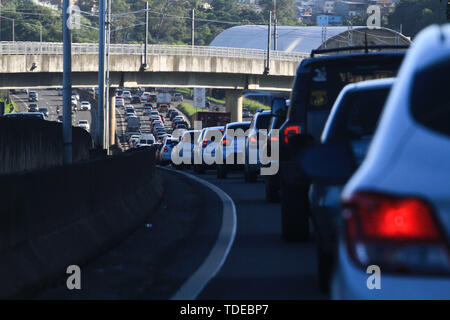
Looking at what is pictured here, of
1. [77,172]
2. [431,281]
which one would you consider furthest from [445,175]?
[77,172]

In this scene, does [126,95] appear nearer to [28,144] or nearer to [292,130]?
[28,144]

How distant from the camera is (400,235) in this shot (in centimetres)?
386

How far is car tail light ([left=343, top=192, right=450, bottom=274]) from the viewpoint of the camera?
383 centimetres

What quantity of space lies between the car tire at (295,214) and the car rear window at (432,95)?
8292mm

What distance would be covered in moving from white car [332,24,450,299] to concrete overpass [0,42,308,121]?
207 feet

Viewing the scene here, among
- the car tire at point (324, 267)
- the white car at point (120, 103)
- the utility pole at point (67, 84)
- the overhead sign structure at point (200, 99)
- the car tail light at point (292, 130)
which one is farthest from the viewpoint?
the white car at point (120, 103)

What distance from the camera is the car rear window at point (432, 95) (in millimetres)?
4109

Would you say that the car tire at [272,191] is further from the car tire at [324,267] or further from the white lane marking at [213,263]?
the car tire at [324,267]

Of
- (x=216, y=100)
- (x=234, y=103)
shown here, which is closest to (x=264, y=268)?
(x=234, y=103)

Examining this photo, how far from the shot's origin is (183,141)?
4478 cm

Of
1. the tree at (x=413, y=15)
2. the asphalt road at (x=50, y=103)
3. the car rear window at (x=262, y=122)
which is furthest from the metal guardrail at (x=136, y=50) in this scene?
the tree at (x=413, y=15)

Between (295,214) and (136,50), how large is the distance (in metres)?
62.7

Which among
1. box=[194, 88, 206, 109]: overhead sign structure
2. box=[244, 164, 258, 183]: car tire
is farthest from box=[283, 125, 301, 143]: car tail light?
box=[194, 88, 206, 109]: overhead sign structure

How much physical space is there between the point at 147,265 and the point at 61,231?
1.24 metres
